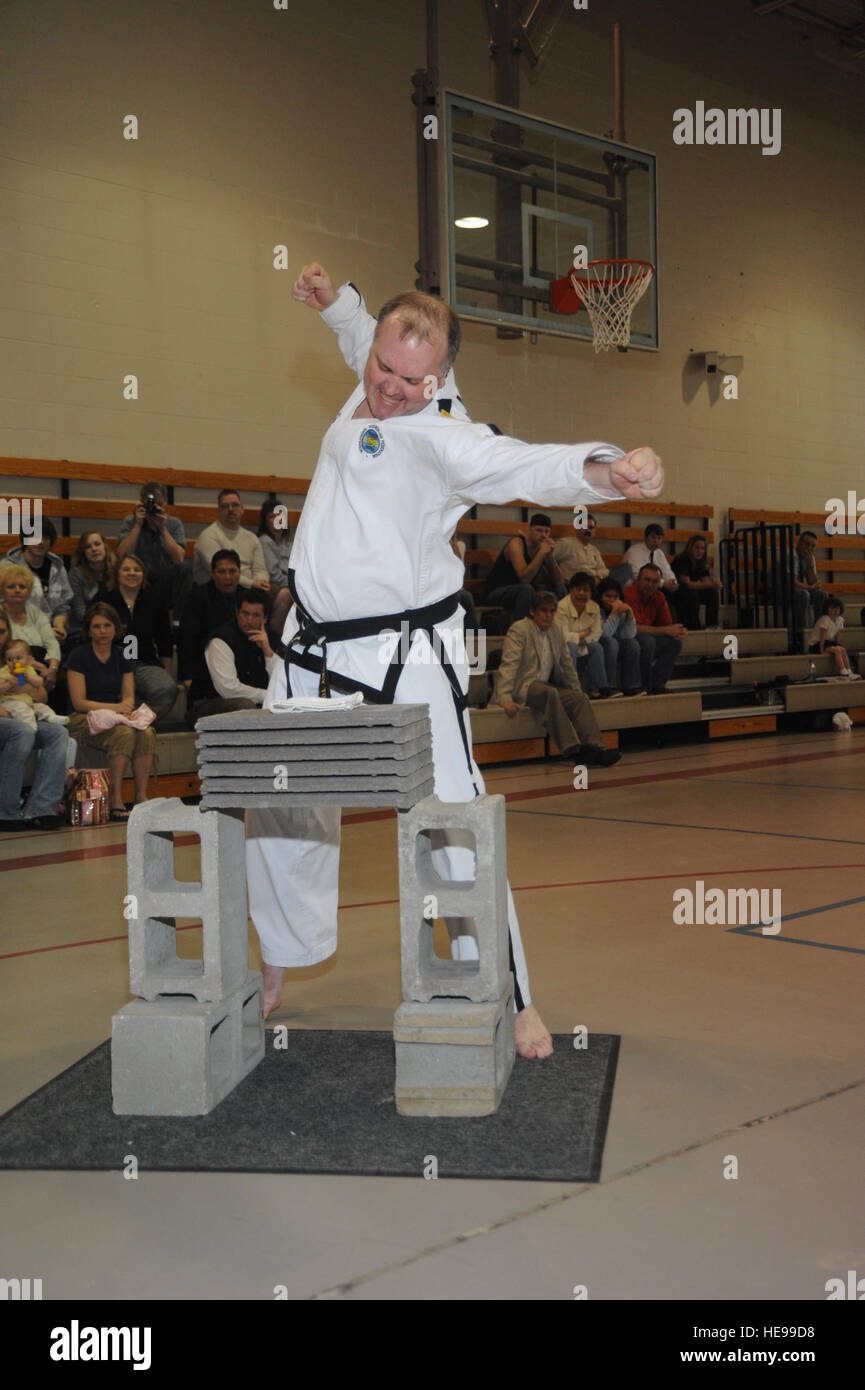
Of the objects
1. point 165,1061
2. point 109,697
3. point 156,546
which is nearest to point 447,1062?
point 165,1061

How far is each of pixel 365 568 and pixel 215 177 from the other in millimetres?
7413

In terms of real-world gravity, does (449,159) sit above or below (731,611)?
above

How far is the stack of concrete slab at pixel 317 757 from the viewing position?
2.36 meters

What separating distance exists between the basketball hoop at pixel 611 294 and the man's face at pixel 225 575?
3252 mm

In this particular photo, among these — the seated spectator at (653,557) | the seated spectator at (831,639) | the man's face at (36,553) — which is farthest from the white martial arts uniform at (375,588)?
the seated spectator at (831,639)

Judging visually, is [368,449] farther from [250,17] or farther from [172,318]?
[250,17]

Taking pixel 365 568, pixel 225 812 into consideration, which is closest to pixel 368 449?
pixel 365 568

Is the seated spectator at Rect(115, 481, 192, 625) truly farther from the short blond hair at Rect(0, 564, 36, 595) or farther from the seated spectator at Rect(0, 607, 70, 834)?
the seated spectator at Rect(0, 607, 70, 834)

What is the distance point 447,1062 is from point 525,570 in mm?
7217

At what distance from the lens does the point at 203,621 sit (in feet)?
24.5

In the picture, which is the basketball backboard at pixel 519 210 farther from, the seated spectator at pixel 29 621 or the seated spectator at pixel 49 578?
the seated spectator at pixel 29 621

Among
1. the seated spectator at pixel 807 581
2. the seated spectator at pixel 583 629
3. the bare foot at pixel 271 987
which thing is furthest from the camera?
the seated spectator at pixel 807 581

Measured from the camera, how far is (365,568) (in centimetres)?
263

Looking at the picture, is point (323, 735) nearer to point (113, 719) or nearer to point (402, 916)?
point (402, 916)
